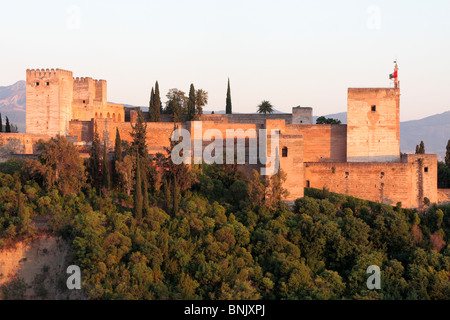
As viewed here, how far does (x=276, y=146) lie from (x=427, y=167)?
6306 millimetres

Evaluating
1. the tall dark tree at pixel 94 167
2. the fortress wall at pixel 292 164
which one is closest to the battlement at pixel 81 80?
the tall dark tree at pixel 94 167

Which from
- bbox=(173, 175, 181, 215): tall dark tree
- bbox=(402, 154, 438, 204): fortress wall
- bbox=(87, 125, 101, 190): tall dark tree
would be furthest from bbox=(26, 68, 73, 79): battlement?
bbox=(402, 154, 438, 204): fortress wall

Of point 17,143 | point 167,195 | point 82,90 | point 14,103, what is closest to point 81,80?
point 82,90

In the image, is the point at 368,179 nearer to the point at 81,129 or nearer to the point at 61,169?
the point at 61,169

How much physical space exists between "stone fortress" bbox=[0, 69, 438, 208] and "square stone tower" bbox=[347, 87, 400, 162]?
4 cm

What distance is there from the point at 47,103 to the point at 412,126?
132735 mm

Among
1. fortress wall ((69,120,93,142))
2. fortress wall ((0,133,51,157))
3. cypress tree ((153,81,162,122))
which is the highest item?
cypress tree ((153,81,162,122))

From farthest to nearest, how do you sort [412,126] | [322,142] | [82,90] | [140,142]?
[412,126], [82,90], [322,142], [140,142]

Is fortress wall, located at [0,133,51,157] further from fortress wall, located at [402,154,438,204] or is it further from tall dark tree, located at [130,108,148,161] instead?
fortress wall, located at [402,154,438,204]

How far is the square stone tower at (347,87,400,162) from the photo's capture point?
90.8 ft

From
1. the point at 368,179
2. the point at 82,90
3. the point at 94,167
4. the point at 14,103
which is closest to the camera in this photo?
the point at 94,167

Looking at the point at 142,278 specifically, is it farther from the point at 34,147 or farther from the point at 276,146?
the point at 34,147

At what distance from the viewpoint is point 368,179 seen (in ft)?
85.3

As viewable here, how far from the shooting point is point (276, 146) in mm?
24312
